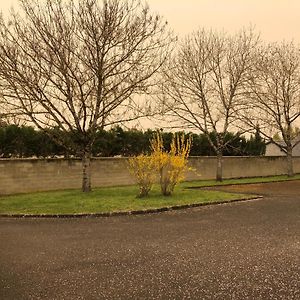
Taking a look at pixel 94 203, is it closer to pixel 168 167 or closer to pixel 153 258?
pixel 168 167

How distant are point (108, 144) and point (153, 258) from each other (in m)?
18.0

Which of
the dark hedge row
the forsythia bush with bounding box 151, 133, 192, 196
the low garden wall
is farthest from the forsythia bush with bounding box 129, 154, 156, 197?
the dark hedge row

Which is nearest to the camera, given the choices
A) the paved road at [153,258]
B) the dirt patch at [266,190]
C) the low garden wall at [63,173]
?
the paved road at [153,258]

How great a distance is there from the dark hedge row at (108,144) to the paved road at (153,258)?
10.2m

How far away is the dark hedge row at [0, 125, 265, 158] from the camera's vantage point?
2042 cm

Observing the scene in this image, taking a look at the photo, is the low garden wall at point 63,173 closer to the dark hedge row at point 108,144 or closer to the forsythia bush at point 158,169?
the dark hedge row at point 108,144

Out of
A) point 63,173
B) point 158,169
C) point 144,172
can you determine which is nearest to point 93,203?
point 144,172

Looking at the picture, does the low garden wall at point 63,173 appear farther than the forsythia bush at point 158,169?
Yes

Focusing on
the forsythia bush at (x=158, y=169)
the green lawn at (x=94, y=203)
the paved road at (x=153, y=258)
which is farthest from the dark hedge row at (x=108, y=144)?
the paved road at (x=153, y=258)

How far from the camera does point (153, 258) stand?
6.42 meters

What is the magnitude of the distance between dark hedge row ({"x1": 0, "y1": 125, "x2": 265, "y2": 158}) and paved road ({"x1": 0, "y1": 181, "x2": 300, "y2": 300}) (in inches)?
402

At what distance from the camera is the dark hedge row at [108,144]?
2042 centimetres

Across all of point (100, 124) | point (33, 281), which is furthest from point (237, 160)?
point (33, 281)

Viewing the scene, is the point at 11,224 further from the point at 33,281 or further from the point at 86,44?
the point at 86,44
